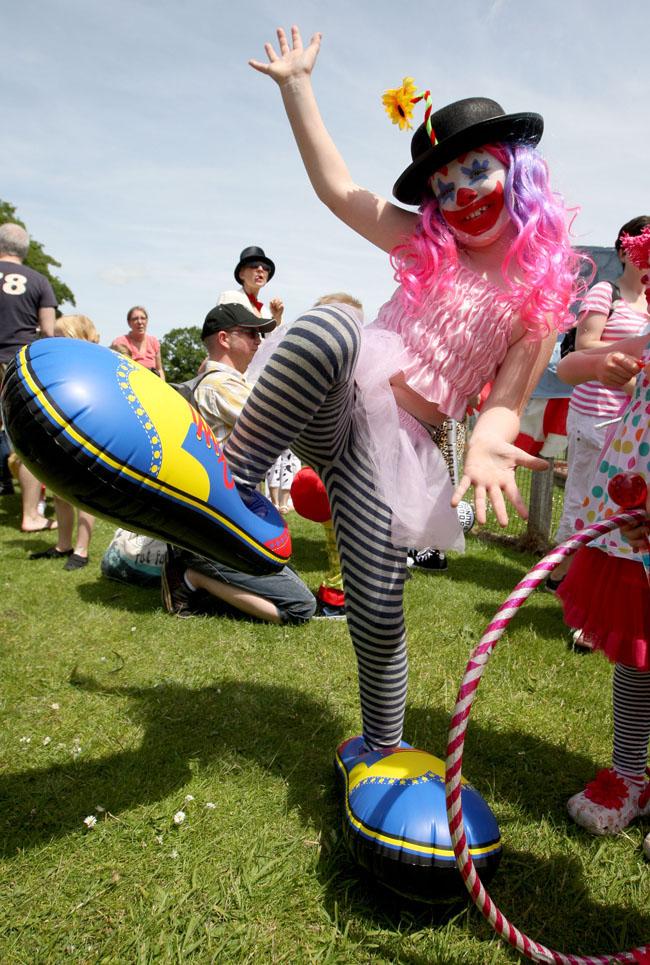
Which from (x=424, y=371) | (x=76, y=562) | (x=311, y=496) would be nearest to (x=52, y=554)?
(x=76, y=562)

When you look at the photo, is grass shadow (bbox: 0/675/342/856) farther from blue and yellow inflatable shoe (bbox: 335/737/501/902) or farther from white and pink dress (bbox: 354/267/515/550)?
white and pink dress (bbox: 354/267/515/550)

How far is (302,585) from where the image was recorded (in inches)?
154

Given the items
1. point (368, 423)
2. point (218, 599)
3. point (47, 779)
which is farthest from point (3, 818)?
point (218, 599)

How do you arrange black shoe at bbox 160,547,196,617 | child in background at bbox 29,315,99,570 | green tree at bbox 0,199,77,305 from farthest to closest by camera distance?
1. green tree at bbox 0,199,77,305
2. child in background at bbox 29,315,99,570
3. black shoe at bbox 160,547,196,617

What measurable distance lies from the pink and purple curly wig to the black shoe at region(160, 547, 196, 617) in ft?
8.27

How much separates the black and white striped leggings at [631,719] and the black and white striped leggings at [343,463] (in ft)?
2.37

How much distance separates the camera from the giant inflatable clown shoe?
1436mm

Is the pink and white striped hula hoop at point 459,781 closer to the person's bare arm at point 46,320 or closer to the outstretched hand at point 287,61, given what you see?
the outstretched hand at point 287,61

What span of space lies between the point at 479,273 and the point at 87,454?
3.84 ft

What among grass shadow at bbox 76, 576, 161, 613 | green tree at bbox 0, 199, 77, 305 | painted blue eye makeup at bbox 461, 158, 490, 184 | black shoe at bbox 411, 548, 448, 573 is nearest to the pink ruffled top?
painted blue eye makeup at bbox 461, 158, 490, 184

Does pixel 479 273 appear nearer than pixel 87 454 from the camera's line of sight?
No

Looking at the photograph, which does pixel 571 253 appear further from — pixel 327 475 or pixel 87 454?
pixel 87 454

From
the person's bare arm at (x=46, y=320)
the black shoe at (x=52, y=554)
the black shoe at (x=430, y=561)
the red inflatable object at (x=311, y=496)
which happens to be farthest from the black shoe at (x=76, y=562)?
the red inflatable object at (x=311, y=496)

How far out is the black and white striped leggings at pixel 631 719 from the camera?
2072 mm
